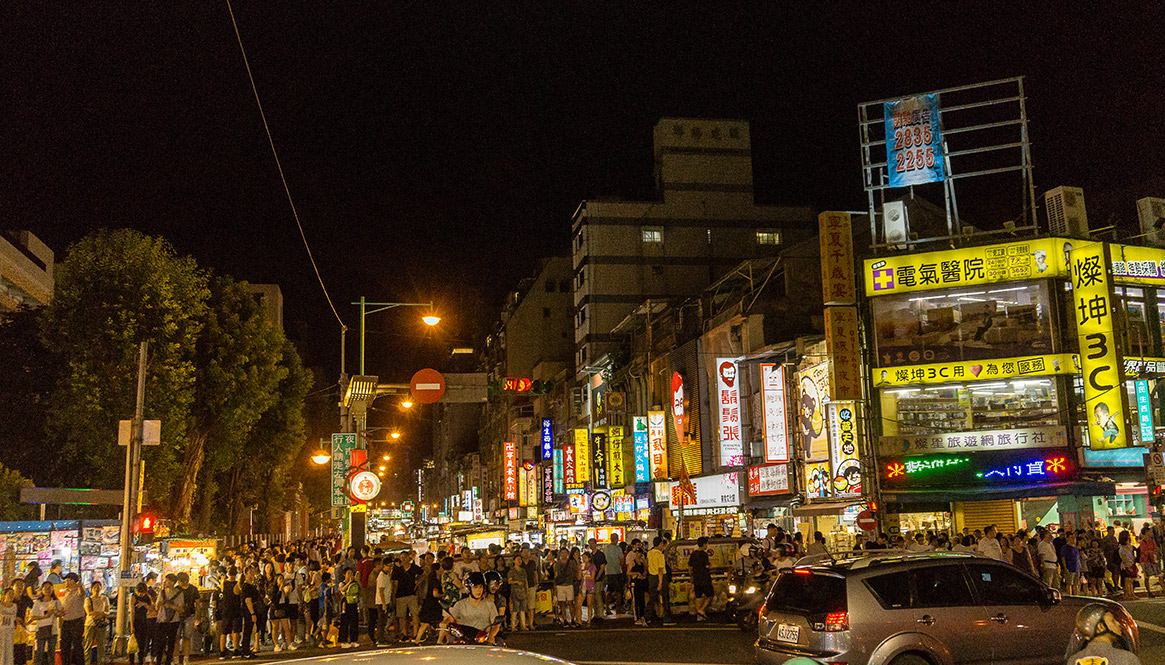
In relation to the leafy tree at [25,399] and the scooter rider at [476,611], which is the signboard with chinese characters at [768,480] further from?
the leafy tree at [25,399]

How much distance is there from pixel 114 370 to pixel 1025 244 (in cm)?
2617

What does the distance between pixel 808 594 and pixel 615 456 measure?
3749 centimetres

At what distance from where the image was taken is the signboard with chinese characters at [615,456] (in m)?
47.6

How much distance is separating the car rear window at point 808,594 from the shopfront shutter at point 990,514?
2075 cm

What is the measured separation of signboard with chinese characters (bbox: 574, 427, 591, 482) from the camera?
5153 cm

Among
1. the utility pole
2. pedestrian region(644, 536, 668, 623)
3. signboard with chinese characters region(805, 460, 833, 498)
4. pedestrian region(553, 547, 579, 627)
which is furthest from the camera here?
signboard with chinese characters region(805, 460, 833, 498)

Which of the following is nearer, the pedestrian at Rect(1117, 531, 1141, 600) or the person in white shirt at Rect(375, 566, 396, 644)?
the person in white shirt at Rect(375, 566, 396, 644)

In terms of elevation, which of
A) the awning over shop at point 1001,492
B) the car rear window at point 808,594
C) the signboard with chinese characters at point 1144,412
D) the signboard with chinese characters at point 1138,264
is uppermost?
the signboard with chinese characters at point 1138,264

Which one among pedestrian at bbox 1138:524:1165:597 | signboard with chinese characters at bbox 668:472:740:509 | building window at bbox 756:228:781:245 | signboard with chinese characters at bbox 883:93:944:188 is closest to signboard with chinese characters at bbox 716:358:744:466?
signboard with chinese characters at bbox 668:472:740:509

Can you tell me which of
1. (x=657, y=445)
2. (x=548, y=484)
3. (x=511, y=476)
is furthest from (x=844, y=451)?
(x=511, y=476)

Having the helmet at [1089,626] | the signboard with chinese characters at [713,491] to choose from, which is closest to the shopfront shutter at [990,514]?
the signboard with chinese characters at [713,491]

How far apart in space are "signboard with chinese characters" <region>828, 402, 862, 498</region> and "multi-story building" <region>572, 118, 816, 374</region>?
2932 centimetres

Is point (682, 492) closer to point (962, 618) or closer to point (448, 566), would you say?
point (448, 566)

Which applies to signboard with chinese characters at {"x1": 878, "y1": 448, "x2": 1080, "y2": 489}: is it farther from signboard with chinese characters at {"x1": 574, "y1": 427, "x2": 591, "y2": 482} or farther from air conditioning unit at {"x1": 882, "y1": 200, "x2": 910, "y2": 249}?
signboard with chinese characters at {"x1": 574, "y1": 427, "x2": 591, "y2": 482}
